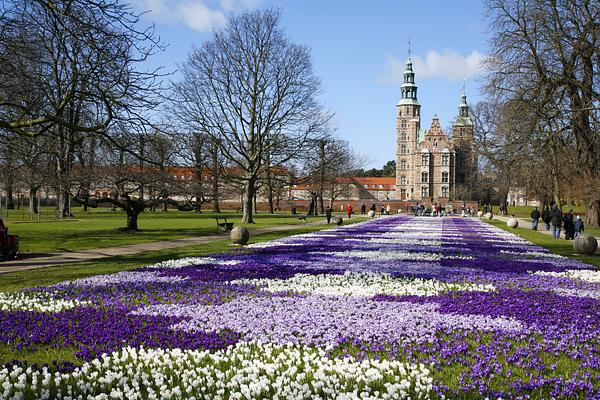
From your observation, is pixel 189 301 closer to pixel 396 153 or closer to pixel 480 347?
pixel 480 347

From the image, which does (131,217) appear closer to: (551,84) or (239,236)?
(239,236)

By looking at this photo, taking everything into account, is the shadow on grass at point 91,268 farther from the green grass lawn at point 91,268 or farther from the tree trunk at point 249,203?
the tree trunk at point 249,203

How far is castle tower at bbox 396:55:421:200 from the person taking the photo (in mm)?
161875

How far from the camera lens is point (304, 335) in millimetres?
8344

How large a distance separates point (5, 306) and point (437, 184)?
5922 inches

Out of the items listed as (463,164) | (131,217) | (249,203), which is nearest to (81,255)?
(131,217)

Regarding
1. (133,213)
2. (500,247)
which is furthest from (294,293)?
(133,213)

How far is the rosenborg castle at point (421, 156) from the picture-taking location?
153625 millimetres

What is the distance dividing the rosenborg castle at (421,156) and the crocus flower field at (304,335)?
446 feet

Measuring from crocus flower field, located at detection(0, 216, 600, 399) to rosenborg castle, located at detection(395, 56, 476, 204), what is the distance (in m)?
136

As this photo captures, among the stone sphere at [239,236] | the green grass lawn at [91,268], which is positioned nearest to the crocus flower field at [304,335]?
the green grass lawn at [91,268]

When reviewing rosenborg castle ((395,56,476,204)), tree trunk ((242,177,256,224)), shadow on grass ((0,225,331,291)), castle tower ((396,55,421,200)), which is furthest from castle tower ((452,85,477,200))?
shadow on grass ((0,225,331,291))

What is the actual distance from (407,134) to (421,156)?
11.4m

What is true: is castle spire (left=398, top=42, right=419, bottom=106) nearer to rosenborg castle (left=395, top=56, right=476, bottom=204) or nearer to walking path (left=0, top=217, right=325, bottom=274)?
rosenborg castle (left=395, top=56, right=476, bottom=204)
